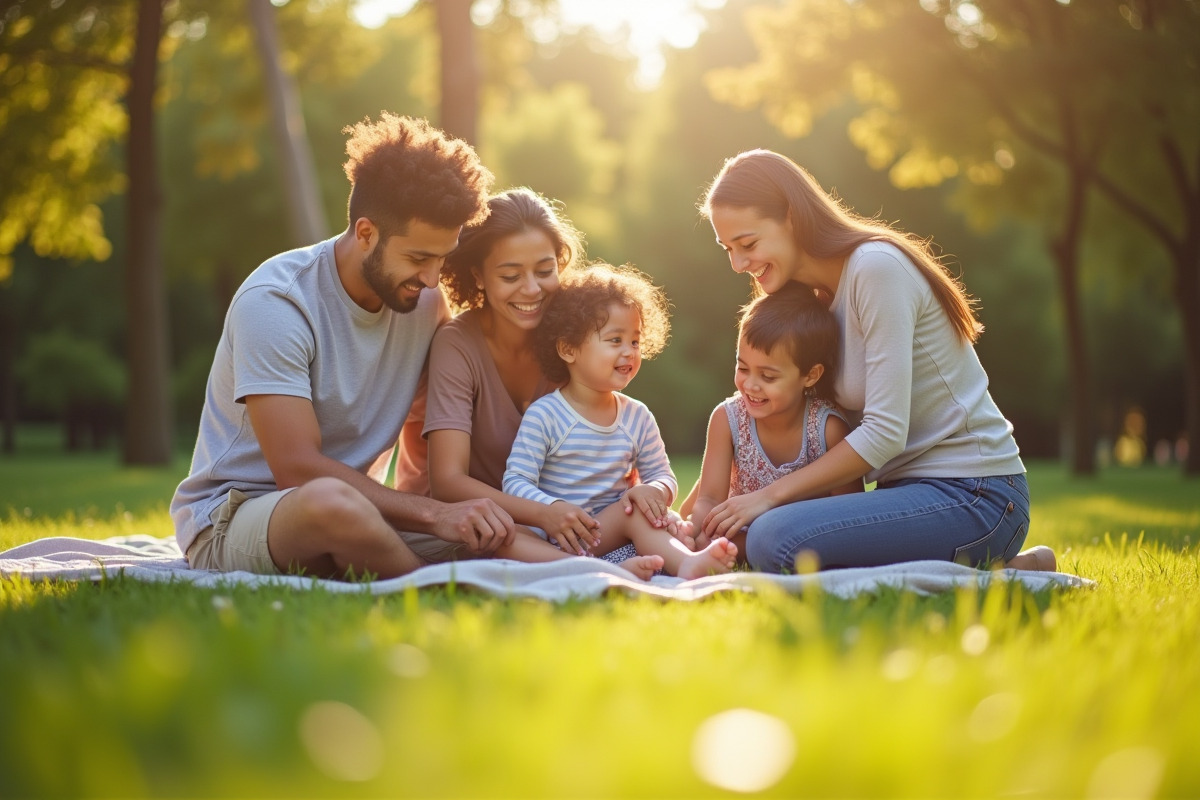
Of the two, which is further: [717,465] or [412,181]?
[717,465]

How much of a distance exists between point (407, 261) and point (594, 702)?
2604 millimetres

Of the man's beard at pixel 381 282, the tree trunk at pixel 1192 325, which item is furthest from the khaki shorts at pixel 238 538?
the tree trunk at pixel 1192 325

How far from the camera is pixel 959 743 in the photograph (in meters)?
1.63

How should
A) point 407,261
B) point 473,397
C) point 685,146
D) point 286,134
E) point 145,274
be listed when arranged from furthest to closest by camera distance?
point 685,146 < point 145,274 < point 286,134 < point 473,397 < point 407,261

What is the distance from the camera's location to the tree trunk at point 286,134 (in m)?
11.9

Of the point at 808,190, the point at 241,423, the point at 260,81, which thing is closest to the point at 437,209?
the point at 241,423

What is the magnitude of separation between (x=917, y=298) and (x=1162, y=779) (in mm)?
2721

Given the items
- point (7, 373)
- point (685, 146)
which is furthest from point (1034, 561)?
point (7, 373)

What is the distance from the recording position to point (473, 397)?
15.0ft

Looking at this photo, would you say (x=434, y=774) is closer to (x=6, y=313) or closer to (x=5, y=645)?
(x=5, y=645)

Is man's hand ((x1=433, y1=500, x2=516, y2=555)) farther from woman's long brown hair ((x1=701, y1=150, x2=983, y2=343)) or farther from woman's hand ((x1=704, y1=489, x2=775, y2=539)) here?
woman's long brown hair ((x1=701, y1=150, x2=983, y2=343))

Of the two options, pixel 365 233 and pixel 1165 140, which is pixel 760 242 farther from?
pixel 1165 140

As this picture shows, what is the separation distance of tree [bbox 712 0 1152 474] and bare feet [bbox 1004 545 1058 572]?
9.47 meters

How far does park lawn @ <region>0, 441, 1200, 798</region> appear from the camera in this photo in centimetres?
147
